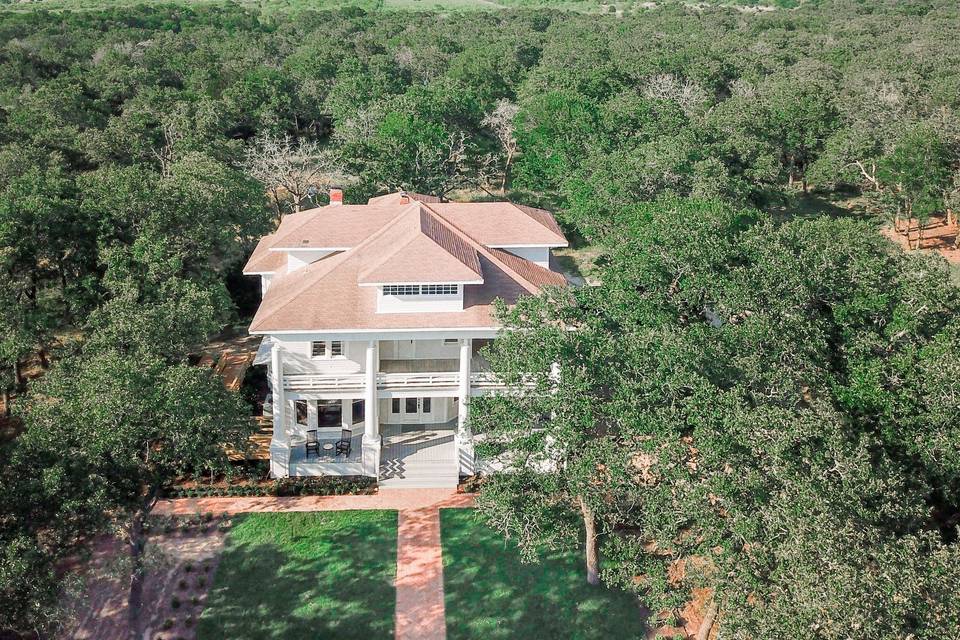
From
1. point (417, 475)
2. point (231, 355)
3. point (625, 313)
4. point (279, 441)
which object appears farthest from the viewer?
point (231, 355)

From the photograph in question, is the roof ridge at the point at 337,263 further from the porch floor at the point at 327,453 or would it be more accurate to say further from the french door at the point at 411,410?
the french door at the point at 411,410

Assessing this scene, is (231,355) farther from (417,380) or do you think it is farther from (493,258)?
(493,258)

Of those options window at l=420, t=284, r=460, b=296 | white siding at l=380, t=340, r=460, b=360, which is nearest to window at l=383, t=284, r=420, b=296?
window at l=420, t=284, r=460, b=296

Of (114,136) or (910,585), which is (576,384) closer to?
(910,585)

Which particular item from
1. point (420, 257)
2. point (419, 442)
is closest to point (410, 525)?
point (419, 442)

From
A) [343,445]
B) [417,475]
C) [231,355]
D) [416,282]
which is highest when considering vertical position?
[416,282]

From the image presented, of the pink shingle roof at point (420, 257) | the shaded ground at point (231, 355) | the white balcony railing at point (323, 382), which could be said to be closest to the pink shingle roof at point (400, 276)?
the pink shingle roof at point (420, 257)
